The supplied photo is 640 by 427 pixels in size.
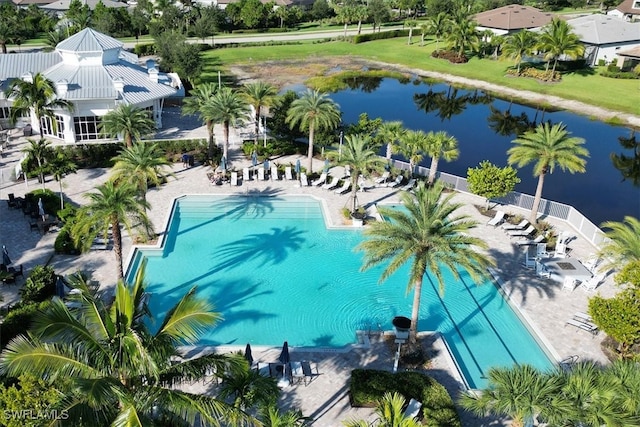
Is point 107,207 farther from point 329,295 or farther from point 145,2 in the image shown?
point 145,2

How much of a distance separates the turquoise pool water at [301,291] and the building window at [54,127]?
14.6 metres

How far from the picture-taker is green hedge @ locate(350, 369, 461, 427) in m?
18.0

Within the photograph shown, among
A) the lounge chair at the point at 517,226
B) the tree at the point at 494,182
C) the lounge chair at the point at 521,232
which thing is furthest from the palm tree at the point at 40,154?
the lounge chair at the point at 521,232

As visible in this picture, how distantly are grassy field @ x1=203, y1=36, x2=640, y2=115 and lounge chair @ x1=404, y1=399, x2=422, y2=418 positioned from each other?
52.8 meters

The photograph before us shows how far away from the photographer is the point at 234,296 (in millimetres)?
25391

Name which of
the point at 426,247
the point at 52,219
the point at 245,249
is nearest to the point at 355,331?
the point at 426,247

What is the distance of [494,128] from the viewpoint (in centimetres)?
5525

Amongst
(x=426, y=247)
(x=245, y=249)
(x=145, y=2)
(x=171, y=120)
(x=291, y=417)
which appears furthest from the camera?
(x=145, y=2)

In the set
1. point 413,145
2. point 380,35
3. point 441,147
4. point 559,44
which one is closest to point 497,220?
point 441,147

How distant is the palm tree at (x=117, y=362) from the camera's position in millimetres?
11070

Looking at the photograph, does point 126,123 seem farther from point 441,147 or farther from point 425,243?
point 425,243

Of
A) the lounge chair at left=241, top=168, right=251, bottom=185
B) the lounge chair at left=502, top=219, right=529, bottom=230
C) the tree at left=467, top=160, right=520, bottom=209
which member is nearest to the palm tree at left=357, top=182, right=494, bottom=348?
the lounge chair at left=502, top=219, right=529, bottom=230

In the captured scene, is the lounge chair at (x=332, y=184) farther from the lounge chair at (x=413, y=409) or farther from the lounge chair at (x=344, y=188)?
the lounge chair at (x=413, y=409)

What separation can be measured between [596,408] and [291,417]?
25.0 feet
